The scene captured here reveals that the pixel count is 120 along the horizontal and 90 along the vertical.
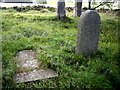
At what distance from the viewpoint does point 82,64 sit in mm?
8281

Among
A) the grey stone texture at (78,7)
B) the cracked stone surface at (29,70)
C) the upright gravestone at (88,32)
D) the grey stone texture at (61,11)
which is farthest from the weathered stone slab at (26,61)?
the grey stone texture at (78,7)

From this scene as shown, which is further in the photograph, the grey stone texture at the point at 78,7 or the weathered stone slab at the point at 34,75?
the grey stone texture at the point at 78,7

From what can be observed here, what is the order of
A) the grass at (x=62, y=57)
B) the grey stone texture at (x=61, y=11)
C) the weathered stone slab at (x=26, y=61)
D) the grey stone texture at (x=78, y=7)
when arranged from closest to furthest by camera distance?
the grass at (x=62, y=57), the weathered stone slab at (x=26, y=61), the grey stone texture at (x=61, y=11), the grey stone texture at (x=78, y=7)

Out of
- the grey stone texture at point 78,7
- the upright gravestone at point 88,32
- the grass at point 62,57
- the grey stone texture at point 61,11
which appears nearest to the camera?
the grass at point 62,57

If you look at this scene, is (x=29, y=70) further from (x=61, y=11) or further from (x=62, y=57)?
(x=61, y=11)

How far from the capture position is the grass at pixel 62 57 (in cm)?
720

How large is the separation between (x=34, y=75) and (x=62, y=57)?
4.83ft

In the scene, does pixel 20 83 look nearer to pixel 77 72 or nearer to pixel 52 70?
pixel 52 70

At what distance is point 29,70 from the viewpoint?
26.0ft

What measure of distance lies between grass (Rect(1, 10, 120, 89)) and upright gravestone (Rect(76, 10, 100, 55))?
28cm

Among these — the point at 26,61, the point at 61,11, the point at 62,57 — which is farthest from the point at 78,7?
the point at 26,61

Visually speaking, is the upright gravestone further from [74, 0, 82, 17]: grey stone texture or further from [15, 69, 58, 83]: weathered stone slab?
[74, 0, 82, 17]: grey stone texture

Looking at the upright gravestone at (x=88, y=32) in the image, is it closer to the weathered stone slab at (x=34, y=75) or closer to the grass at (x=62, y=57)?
the grass at (x=62, y=57)

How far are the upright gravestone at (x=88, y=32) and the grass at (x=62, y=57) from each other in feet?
0.93
